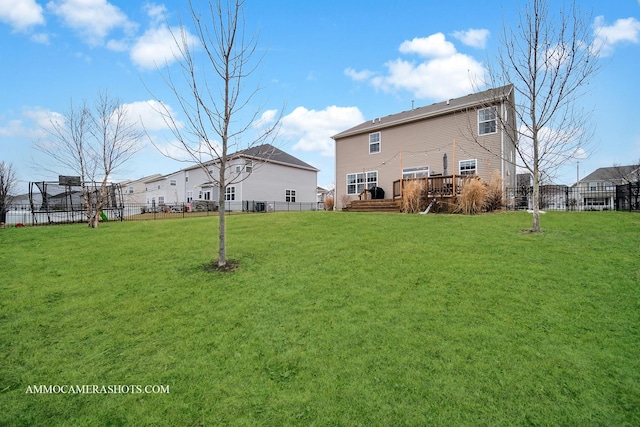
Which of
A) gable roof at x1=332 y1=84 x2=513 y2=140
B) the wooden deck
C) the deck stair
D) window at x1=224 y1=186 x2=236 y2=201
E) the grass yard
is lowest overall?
the grass yard

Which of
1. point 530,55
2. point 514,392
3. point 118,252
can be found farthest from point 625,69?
point 118,252

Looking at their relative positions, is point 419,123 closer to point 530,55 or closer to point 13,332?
point 530,55

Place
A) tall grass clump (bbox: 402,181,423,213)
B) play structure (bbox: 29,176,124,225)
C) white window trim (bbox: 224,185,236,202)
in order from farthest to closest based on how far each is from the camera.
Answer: white window trim (bbox: 224,185,236,202), play structure (bbox: 29,176,124,225), tall grass clump (bbox: 402,181,423,213)

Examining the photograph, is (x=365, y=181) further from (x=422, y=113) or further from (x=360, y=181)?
(x=422, y=113)

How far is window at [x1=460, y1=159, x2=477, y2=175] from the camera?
16.7 meters

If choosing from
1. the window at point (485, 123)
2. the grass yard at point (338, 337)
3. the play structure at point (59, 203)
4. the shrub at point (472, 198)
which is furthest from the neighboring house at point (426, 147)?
the play structure at point (59, 203)

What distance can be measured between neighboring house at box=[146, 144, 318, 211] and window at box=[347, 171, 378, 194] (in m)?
7.63

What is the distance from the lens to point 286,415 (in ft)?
7.30

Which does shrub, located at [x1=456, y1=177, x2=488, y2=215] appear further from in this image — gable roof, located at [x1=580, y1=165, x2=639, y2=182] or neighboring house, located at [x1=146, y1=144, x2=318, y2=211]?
gable roof, located at [x1=580, y1=165, x2=639, y2=182]

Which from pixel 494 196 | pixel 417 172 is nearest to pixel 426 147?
pixel 417 172

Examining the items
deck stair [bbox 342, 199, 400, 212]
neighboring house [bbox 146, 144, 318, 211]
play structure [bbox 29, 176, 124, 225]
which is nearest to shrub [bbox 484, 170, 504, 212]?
deck stair [bbox 342, 199, 400, 212]

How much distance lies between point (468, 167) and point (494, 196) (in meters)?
4.76

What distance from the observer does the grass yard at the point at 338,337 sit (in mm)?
2285

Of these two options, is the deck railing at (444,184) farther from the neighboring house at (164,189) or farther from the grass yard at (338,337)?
the neighboring house at (164,189)
